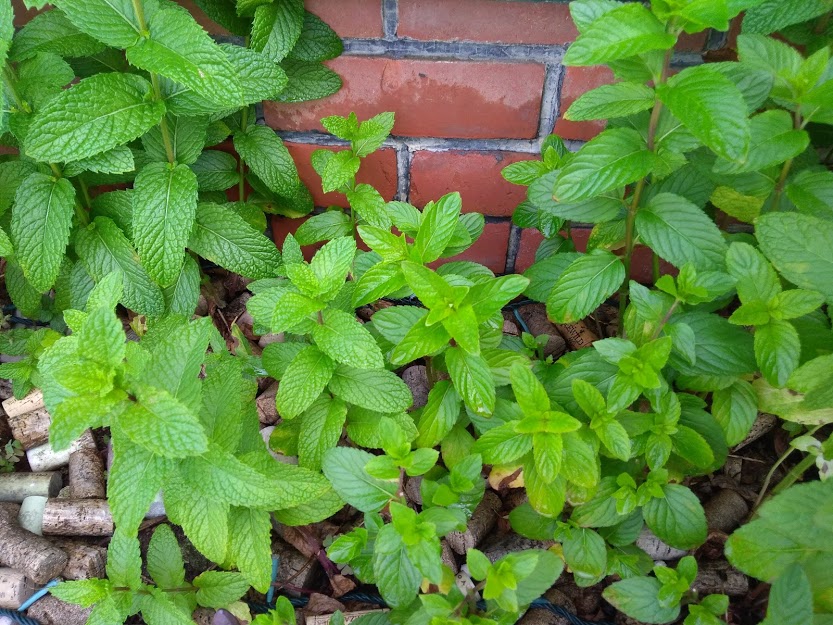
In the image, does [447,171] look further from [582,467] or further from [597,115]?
[582,467]

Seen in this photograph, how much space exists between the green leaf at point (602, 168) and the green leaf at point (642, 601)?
0.60 m

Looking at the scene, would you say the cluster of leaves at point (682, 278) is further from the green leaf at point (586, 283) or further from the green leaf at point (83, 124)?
the green leaf at point (83, 124)

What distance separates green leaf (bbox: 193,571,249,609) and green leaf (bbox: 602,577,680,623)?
59 centimetres

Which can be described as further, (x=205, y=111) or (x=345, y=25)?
(x=345, y=25)

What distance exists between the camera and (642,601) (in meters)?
0.97

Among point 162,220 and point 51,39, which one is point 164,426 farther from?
point 51,39

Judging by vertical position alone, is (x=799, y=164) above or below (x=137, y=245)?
above

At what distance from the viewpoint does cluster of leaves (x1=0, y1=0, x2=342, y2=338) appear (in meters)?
0.96

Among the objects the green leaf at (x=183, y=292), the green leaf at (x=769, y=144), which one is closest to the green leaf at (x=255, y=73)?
the green leaf at (x=183, y=292)

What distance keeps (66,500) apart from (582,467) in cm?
95

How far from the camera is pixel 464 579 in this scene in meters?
1.10

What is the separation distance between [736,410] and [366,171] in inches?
33.4

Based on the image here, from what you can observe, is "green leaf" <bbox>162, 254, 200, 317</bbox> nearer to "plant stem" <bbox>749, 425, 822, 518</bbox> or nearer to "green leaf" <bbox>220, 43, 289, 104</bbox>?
"green leaf" <bbox>220, 43, 289, 104</bbox>

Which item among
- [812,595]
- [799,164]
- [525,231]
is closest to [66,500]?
[525,231]
